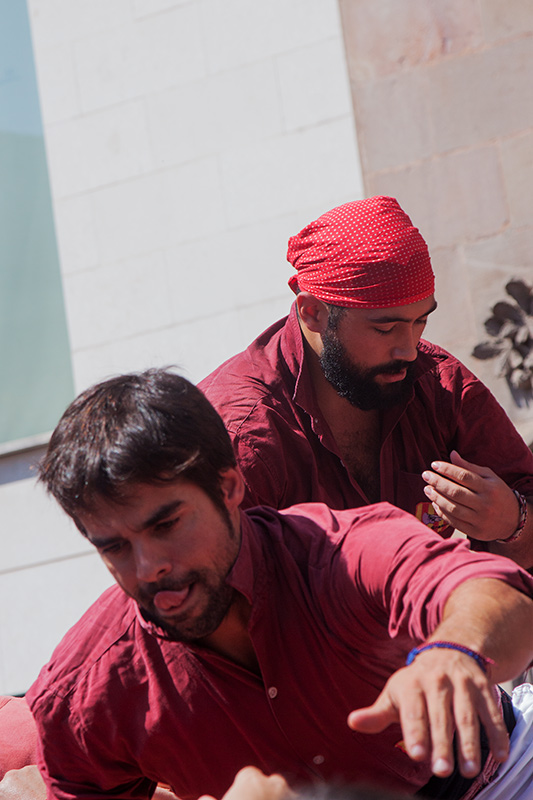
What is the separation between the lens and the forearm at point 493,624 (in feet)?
4.52

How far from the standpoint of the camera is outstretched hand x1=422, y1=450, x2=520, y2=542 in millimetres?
2488

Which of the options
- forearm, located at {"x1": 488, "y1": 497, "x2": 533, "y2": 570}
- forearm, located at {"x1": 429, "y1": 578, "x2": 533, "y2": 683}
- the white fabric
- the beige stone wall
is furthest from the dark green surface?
forearm, located at {"x1": 429, "y1": 578, "x2": 533, "y2": 683}

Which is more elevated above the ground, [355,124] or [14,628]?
[355,124]

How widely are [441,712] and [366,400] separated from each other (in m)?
1.76

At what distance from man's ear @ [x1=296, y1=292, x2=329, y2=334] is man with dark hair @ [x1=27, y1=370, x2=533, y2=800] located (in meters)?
1.16

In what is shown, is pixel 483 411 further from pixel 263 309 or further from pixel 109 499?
pixel 263 309

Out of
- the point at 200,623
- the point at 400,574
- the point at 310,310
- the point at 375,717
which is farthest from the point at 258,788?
the point at 310,310

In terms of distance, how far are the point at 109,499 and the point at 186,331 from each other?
3.53 meters

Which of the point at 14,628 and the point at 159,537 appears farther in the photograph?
the point at 14,628

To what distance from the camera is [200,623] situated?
180 cm

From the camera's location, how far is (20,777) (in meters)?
2.55

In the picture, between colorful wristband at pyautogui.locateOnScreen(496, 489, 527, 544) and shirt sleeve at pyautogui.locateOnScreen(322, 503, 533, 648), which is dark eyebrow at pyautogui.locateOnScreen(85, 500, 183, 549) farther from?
colorful wristband at pyautogui.locateOnScreen(496, 489, 527, 544)

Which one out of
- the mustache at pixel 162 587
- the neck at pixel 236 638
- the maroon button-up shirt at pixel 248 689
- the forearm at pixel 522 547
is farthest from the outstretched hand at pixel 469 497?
the mustache at pixel 162 587

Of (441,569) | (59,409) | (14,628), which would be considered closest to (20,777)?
(441,569)
